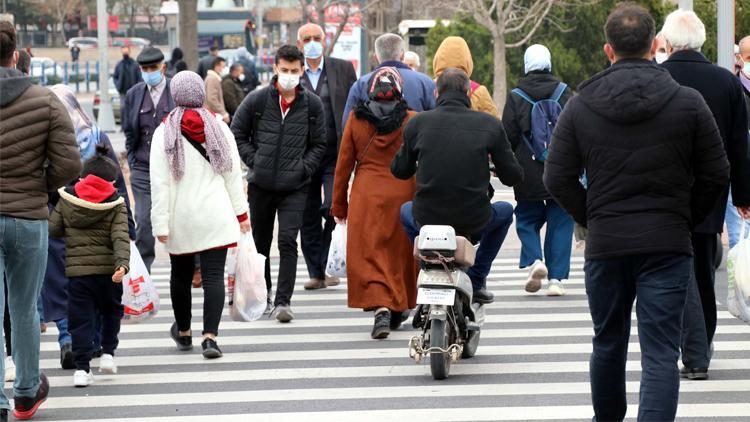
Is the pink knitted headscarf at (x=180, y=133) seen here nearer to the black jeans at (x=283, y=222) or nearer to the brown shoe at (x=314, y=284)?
the black jeans at (x=283, y=222)

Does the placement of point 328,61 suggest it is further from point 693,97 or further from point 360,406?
point 693,97

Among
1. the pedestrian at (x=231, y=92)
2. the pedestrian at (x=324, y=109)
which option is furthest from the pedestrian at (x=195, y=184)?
the pedestrian at (x=231, y=92)

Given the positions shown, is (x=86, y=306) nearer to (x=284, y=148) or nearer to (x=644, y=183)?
(x=284, y=148)

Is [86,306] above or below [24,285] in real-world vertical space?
below

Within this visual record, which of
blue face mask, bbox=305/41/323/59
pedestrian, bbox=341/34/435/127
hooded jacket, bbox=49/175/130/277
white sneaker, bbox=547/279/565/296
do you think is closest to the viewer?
hooded jacket, bbox=49/175/130/277

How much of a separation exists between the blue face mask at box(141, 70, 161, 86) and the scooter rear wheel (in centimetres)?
406

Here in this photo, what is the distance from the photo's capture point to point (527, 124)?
11266 millimetres

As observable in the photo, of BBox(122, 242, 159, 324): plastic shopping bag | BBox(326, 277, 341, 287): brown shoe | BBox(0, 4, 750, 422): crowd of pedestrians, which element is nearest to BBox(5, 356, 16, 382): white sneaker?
BBox(0, 4, 750, 422): crowd of pedestrians

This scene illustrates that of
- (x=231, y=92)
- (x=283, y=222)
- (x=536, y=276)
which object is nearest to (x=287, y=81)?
(x=283, y=222)

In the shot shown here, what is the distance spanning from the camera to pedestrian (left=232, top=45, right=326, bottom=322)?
10312 millimetres

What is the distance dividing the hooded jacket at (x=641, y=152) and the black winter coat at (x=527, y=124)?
5284 mm

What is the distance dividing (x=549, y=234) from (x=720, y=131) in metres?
3.90

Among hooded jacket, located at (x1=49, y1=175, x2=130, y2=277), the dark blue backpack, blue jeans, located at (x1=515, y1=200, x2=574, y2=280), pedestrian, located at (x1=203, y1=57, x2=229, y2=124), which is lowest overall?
blue jeans, located at (x1=515, y1=200, x2=574, y2=280)

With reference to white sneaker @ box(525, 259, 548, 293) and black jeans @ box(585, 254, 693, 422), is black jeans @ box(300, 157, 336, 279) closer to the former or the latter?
white sneaker @ box(525, 259, 548, 293)
